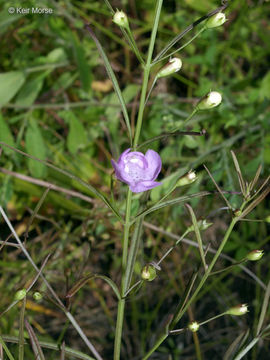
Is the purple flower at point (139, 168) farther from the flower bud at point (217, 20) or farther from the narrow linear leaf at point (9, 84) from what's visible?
the narrow linear leaf at point (9, 84)

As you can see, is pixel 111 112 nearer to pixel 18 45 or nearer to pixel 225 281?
pixel 18 45

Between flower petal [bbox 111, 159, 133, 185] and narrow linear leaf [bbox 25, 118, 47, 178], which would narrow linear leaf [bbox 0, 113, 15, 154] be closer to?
narrow linear leaf [bbox 25, 118, 47, 178]

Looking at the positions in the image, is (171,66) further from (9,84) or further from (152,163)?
(9,84)

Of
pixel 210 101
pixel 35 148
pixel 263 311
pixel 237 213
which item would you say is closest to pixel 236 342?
pixel 263 311

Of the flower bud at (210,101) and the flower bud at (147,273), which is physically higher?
the flower bud at (210,101)

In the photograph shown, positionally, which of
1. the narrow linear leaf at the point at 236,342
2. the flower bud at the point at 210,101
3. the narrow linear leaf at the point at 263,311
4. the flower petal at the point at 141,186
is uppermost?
the flower bud at the point at 210,101

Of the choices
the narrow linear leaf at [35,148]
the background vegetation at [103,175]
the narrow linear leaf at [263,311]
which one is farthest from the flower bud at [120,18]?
the narrow linear leaf at [35,148]

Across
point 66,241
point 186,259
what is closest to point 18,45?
point 66,241
